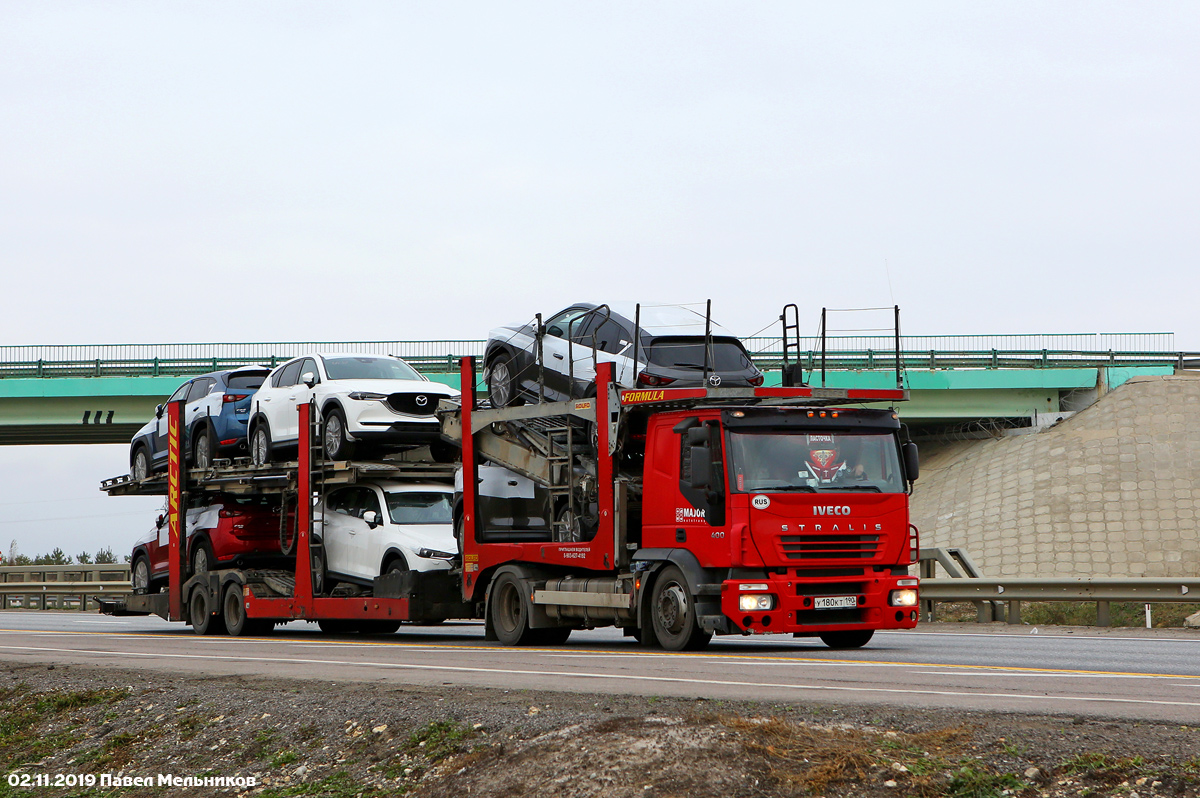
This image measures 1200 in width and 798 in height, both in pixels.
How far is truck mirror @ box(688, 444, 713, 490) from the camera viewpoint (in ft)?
43.5

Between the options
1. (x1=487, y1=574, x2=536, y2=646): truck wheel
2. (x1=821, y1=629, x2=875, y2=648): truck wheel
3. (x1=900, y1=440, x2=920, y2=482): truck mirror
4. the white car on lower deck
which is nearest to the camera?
(x1=900, y1=440, x2=920, y2=482): truck mirror

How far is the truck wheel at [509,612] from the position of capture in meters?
15.7

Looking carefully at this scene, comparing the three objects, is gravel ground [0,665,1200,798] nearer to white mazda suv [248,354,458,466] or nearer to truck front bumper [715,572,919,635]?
truck front bumper [715,572,919,635]

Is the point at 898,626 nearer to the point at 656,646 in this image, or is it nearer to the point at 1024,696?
the point at 656,646

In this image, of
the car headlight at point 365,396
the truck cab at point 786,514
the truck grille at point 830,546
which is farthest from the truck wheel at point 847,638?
the car headlight at point 365,396

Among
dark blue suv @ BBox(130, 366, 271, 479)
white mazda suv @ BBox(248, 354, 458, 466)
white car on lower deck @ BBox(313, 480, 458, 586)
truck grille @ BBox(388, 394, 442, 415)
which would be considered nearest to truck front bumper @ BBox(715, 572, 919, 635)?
white car on lower deck @ BBox(313, 480, 458, 586)

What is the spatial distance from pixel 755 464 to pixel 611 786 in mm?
7070

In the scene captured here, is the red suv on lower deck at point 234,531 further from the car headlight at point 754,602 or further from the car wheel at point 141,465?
the car headlight at point 754,602

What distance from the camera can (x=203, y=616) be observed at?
2052 centimetres

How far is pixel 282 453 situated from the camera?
62.8ft

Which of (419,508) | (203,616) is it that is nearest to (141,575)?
(203,616)

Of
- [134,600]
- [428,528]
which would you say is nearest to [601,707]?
[428,528]

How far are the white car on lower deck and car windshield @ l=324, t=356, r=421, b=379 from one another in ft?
4.81

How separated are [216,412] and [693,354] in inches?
345
